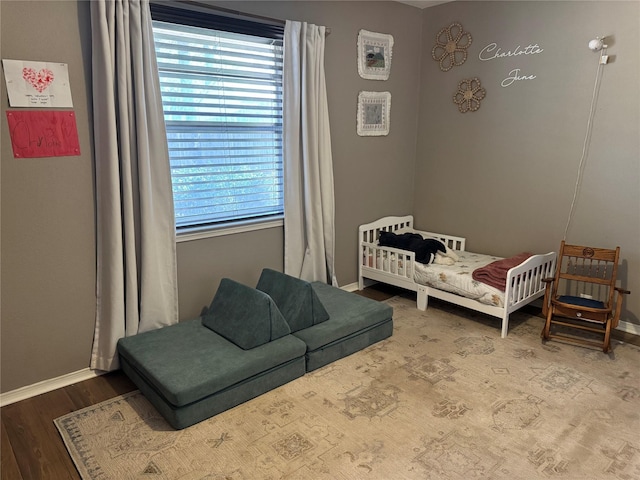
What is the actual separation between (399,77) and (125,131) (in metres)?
2.69

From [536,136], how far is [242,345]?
9.56 feet

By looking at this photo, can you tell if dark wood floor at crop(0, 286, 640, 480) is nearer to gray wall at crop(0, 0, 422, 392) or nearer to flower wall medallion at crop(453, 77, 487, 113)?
gray wall at crop(0, 0, 422, 392)

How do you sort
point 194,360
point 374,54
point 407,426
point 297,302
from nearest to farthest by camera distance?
point 407,426, point 194,360, point 297,302, point 374,54

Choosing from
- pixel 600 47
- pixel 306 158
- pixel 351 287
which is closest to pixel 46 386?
pixel 306 158

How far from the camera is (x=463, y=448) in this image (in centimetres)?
220

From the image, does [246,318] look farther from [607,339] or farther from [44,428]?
[607,339]

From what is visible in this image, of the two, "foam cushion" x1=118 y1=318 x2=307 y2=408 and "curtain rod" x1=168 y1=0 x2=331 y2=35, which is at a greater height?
"curtain rod" x1=168 y1=0 x2=331 y2=35

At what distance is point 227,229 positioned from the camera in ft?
10.9

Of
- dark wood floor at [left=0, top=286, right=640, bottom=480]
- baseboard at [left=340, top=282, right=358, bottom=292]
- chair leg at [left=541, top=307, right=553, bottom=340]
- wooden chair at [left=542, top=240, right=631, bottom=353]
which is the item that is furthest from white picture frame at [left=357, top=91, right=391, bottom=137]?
dark wood floor at [left=0, top=286, right=640, bottom=480]

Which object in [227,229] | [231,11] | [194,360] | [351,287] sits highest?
[231,11]

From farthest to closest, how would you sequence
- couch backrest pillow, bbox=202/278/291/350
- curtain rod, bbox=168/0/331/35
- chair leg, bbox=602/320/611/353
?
1. chair leg, bbox=602/320/611/353
2. curtain rod, bbox=168/0/331/35
3. couch backrest pillow, bbox=202/278/291/350

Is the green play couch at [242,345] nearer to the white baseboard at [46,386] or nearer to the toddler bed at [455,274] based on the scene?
the white baseboard at [46,386]

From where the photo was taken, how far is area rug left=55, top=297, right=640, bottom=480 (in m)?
2.07

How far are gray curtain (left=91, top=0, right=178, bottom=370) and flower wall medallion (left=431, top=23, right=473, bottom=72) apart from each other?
272 cm
